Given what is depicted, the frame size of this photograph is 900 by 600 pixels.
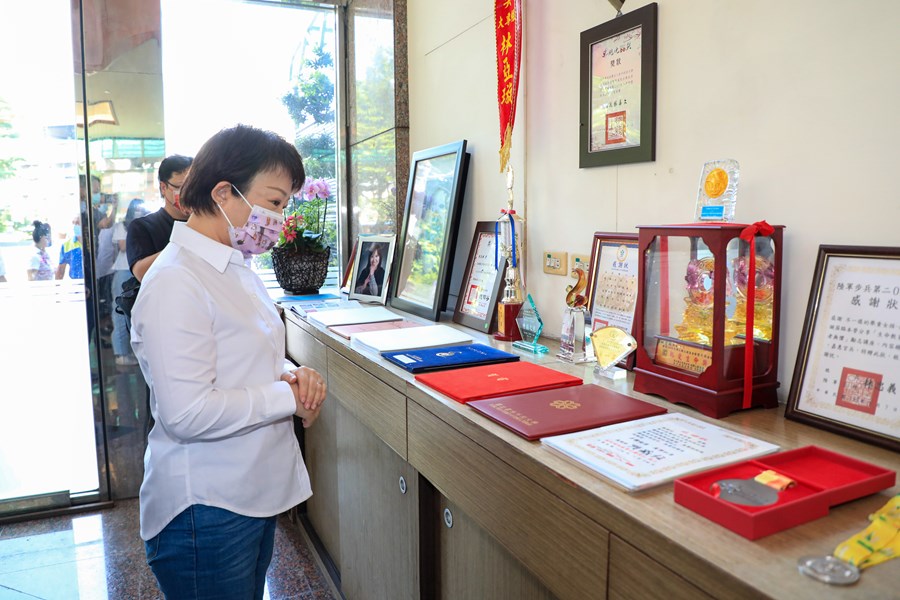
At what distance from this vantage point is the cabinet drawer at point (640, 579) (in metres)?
0.72

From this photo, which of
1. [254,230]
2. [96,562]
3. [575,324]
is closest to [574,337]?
[575,324]

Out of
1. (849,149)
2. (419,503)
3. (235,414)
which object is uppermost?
(849,149)

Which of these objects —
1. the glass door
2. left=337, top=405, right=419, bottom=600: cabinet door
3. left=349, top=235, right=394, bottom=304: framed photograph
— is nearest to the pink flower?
left=349, top=235, right=394, bottom=304: framed photograph

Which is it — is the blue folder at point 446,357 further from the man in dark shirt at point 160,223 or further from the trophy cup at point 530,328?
the man in dark shirt at point 160,223

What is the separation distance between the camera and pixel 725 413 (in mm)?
1154

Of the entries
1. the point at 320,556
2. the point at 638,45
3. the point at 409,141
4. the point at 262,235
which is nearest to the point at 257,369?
the point at 262,235

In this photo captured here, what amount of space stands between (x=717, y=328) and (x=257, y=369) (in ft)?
2.97

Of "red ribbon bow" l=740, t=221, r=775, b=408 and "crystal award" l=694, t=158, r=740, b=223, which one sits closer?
"red ribbon bow" l=740, t=221, r=775, b=408

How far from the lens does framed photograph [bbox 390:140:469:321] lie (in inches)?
90.0

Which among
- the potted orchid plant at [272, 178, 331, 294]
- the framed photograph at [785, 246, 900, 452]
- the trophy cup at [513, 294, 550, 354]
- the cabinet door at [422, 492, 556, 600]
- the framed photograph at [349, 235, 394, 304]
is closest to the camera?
the framed photograph at [785, 246, 900, 452]

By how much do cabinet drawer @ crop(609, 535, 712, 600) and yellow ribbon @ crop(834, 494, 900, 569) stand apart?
15cm

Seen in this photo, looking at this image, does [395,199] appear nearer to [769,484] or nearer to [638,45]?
[638,45]

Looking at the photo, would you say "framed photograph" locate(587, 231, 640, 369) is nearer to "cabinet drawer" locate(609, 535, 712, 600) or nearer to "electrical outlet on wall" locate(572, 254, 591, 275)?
"electrical outlet on wall" locate(572, 254, 591, 275)

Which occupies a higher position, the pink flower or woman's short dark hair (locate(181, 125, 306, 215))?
→ the pink flower
